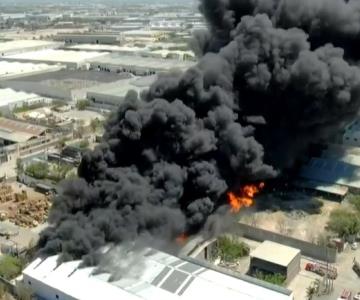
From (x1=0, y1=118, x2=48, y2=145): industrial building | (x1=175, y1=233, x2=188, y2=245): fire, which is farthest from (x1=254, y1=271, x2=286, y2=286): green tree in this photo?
(x1=0, y1=118, x2=48, y2=145): industrial building

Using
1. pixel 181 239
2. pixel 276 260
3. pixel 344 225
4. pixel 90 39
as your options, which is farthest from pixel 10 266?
pixel 90 39

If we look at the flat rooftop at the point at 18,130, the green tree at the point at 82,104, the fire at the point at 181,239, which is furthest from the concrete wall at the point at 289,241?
the green tree at the point at 82,104

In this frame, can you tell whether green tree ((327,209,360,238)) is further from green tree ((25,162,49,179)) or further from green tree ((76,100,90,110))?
green tree ((76,100,90,110))

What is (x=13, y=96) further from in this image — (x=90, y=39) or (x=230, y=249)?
(x=90, y=39)

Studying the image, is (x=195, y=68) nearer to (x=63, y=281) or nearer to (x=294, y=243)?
(x=294, y=243)

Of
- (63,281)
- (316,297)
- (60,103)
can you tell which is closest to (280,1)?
(316,297)

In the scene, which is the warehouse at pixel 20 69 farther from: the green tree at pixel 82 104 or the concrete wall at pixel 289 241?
the concrete wall at pixel 289 241
